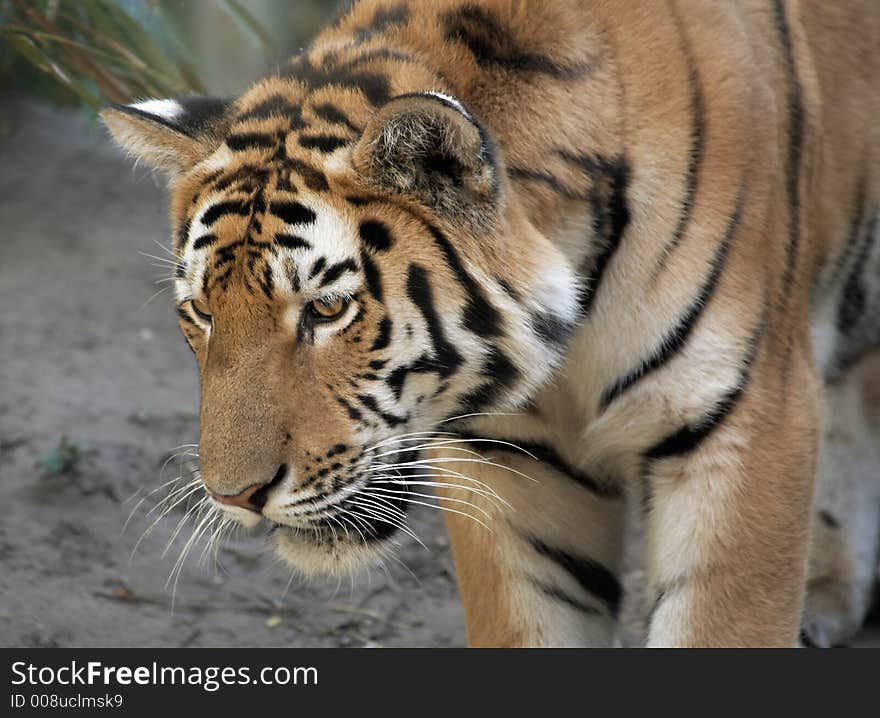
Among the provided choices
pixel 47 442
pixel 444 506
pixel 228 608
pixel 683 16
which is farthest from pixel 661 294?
pixel 47 442

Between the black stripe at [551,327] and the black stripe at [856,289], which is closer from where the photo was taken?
the black stripe at [551,327]

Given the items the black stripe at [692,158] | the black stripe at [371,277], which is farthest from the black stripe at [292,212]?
the black stripe at [692,158]

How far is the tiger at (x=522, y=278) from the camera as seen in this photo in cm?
208

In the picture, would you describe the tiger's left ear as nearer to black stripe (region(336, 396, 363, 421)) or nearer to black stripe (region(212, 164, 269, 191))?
black stripe (region(212, 164, 269, 191))

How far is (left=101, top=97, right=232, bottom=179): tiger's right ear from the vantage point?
2305mm

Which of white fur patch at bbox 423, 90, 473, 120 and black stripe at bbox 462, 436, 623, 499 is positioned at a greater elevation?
white fur patch at bbox 423, 90, 473, 120

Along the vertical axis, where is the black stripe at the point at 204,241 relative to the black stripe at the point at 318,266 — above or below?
above

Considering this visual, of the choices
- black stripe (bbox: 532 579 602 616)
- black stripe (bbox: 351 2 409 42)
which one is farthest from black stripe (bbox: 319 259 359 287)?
black stripe (bbox: 532 579 602 616)

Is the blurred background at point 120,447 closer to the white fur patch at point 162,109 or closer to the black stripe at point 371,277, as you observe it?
the white fur patch at point 162,109

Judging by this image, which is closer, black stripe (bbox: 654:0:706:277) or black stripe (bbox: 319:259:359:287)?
black stripe (bbox: 319:259:359:287)

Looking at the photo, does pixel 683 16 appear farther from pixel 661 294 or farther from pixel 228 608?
pixel 228 608

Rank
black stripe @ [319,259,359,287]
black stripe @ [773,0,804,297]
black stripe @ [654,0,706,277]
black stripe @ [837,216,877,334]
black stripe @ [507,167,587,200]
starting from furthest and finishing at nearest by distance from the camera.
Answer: black stripe @ [837,216,877,334] < black stripe @ [773,0,804,297] < black stripe @ [654,0,706,277] < black stripe @ [507,167,587,200] < black stripe @ [319,259,359,287]

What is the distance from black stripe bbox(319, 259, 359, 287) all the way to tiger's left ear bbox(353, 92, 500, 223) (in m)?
0.14

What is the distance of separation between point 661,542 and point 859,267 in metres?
0.87
